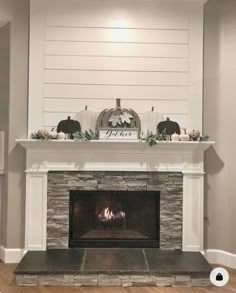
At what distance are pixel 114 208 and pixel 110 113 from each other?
100 cm

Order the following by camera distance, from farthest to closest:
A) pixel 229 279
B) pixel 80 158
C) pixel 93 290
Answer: pixel 80 158 < pixel 229 279 < pixel 93 290

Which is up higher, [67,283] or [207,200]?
[207,200]

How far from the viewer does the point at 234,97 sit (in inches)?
152

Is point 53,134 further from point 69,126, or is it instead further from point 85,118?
point 85,118

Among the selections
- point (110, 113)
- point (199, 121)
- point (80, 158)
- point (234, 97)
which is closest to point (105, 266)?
point (80, 158)

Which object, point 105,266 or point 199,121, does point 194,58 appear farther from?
point 105,266

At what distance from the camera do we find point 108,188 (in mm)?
3885

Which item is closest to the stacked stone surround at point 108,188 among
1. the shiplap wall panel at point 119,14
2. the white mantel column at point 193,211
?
the white mantel column at point 193,211

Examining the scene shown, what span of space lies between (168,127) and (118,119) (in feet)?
1.68

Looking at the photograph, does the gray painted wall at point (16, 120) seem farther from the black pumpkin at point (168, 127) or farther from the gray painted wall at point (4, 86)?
the black pumpkin at point (168, 127)

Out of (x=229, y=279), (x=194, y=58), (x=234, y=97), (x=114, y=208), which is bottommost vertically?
(x=229, y=279)

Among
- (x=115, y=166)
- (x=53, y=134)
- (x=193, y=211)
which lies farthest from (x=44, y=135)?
(x=193, y=211)

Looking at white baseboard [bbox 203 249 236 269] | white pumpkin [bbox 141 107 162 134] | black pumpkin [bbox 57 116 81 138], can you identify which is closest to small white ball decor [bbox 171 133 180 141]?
white pumpkin [bbox 141 107 162 134]

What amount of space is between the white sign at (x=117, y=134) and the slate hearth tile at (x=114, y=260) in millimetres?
1124
